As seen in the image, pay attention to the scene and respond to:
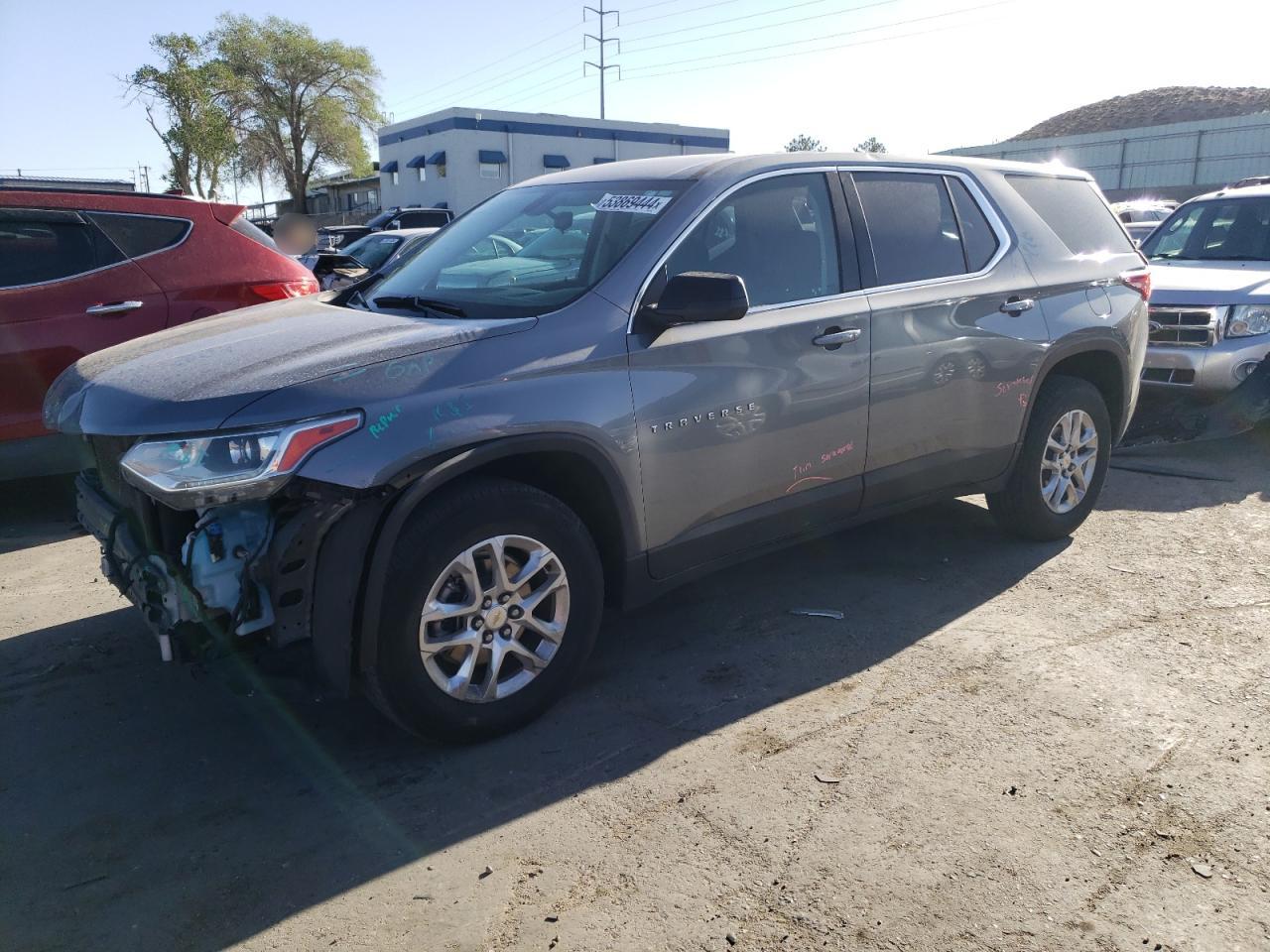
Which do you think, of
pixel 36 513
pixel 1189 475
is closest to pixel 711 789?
pixel 36 513

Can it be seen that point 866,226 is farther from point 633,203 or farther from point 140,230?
point 140,230

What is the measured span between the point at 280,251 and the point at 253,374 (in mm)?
3662

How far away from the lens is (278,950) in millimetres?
2416

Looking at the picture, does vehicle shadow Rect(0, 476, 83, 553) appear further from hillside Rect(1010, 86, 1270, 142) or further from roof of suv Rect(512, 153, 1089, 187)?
hillside Rect(1010, 86, 1270, 142)

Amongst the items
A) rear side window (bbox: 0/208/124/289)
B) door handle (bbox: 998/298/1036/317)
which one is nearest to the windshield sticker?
door handle (bbox: 998/298/1036/317)

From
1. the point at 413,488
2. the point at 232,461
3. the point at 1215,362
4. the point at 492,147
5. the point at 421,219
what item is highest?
the point at 492,147

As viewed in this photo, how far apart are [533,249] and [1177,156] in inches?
1631

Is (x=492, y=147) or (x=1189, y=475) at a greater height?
(x=492, y=147)

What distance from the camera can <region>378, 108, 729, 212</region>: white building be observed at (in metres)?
43.6

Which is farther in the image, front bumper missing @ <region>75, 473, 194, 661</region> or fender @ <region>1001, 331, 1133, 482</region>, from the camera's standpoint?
fender @ <region>1001, 331, 1133, 482</region>

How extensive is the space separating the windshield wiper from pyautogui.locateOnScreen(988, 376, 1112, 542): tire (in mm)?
2929

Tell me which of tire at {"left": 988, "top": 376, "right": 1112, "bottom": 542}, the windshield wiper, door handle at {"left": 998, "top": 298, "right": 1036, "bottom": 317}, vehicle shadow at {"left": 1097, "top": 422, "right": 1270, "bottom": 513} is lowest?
vehicle shadow at {"left": 1097, "top": 422, "right": 1270, "bottom": 513}

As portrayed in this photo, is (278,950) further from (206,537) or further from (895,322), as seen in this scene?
(895,322)

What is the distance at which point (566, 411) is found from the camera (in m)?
3.24
